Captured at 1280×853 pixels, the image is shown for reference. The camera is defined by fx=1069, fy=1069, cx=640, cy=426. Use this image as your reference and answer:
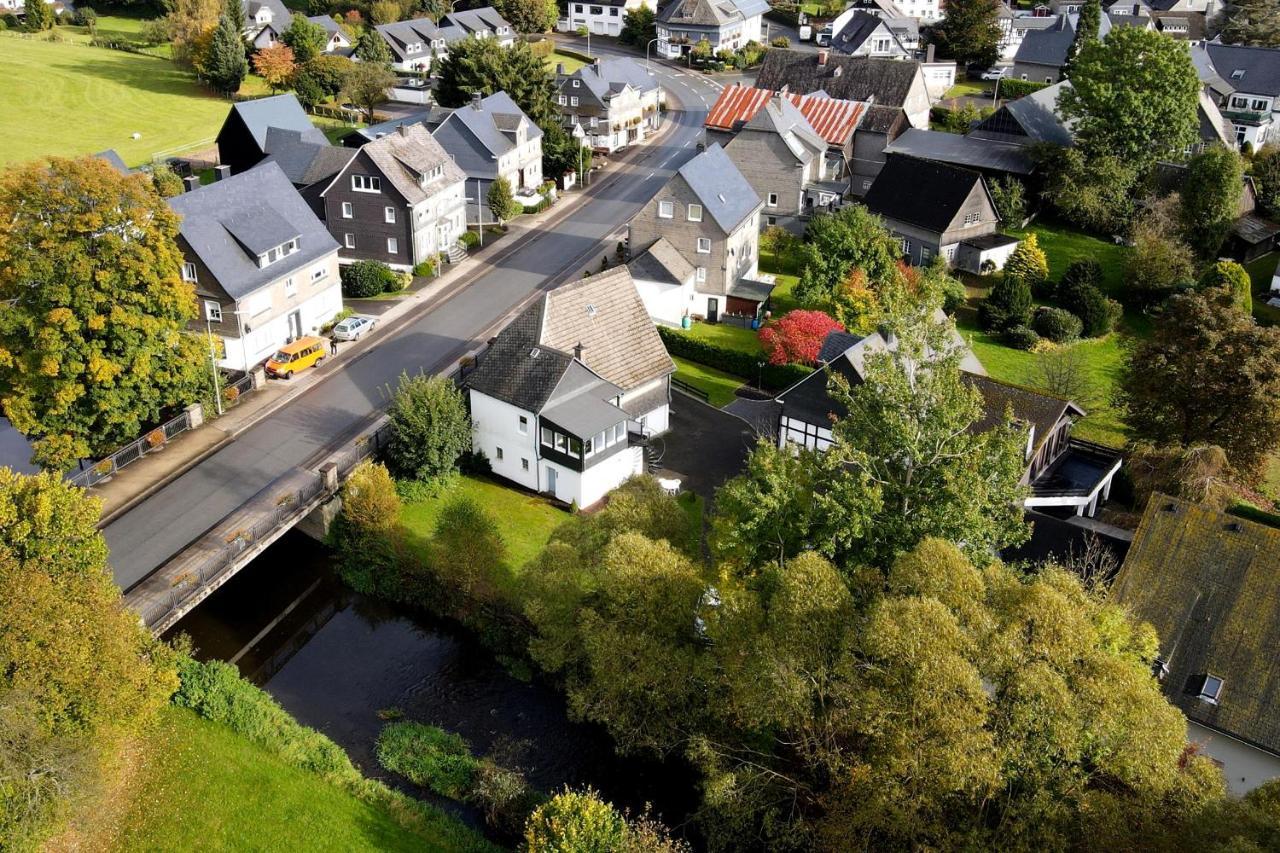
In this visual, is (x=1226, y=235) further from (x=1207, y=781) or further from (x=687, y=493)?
(x=1207, y=781)

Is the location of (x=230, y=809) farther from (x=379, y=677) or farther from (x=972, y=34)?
(x=972, y=34)

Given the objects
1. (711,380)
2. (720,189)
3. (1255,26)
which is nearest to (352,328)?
(711,380)

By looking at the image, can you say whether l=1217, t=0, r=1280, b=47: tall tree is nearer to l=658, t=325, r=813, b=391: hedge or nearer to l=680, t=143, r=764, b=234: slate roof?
l=680, t=143, r=764, b=234: slate roof

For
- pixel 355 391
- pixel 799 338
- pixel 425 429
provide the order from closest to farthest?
pixel 425 429 → pixel 355 391 → pixel 799 338

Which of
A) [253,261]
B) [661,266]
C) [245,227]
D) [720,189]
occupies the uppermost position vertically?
[720,189]

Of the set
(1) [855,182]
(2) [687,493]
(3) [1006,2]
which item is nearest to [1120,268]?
(1) [855,182]

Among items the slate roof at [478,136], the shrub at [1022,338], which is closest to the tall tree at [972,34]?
the slate roof at [478,136]
